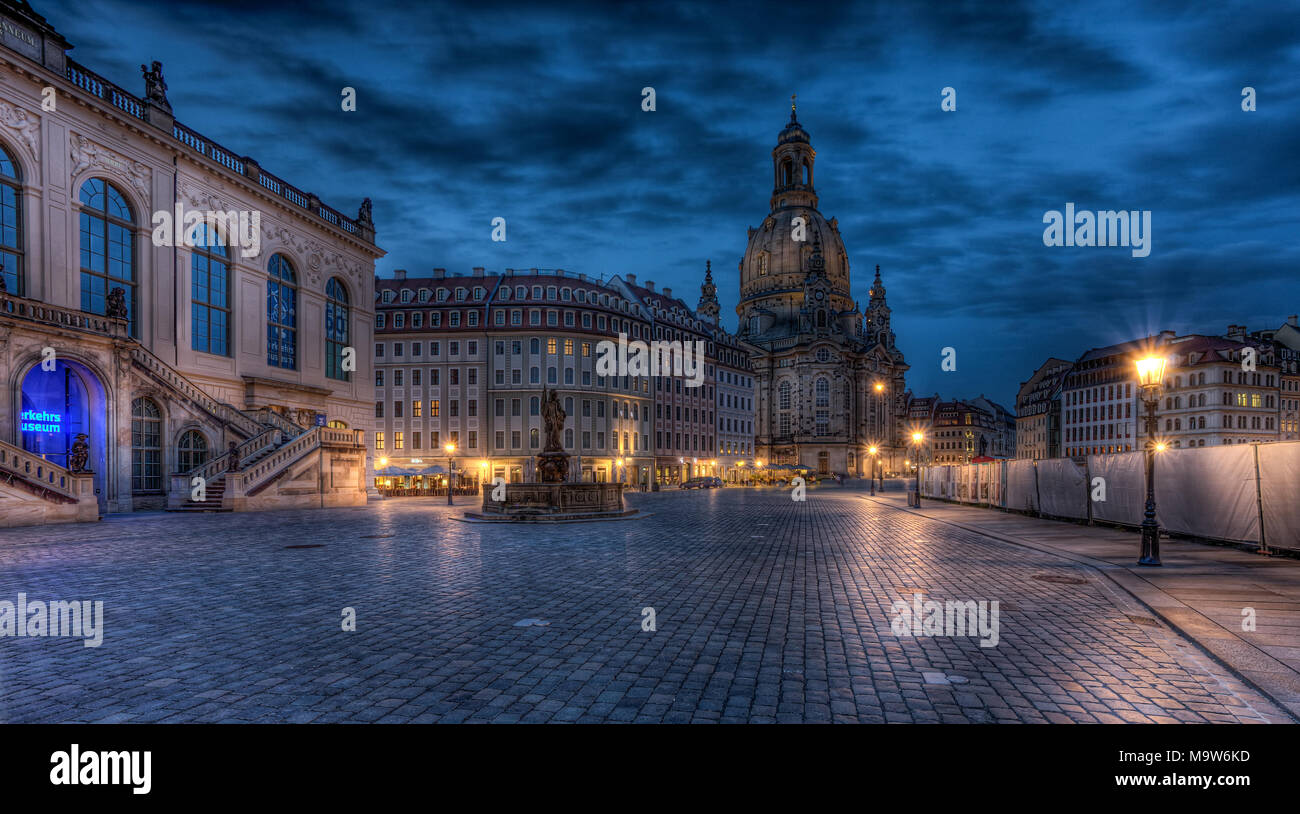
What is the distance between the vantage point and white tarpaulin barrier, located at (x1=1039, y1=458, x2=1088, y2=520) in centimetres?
2327

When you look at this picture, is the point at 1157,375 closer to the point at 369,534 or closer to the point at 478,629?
the point at 478,629

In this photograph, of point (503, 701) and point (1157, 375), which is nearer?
point (503, 701)

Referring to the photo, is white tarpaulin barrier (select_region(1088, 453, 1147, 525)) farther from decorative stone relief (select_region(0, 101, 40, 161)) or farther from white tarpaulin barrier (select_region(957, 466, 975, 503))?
decorative stone relief (select_region(0, 101, 40, 161))

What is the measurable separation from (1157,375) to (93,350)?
35327 millimetres

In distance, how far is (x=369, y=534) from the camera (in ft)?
66.7

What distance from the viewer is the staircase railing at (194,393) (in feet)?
93.9

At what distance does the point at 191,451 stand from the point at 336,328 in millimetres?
15881

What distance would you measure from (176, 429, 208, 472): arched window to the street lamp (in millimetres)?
35527

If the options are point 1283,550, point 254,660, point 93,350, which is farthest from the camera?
point 93,350

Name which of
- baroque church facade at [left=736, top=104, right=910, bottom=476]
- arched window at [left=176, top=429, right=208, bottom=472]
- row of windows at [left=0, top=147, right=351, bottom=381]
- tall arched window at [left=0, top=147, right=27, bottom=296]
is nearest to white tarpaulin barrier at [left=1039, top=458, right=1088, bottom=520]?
arched window at [left=176, top=429, right=208, bottom=472]

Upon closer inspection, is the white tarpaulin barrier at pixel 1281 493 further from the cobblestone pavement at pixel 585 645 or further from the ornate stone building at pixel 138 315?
the ornate stone building at pixel 138 315

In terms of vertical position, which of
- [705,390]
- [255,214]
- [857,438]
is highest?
[255,214]

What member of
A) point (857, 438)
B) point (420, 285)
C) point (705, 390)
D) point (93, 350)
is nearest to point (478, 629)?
point (93, 350)
